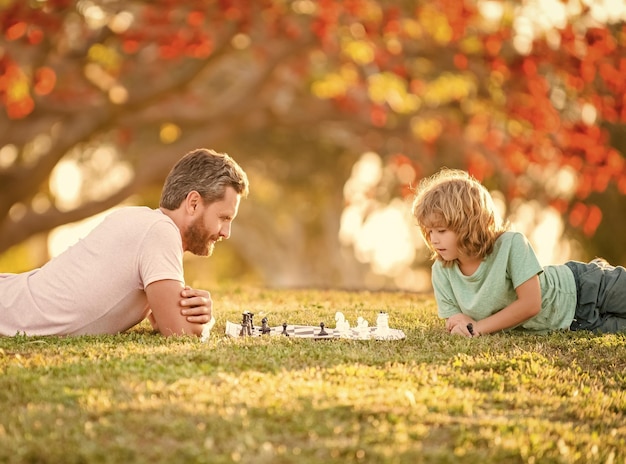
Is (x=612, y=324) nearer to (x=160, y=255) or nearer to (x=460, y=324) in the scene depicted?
(x=460, y=324)

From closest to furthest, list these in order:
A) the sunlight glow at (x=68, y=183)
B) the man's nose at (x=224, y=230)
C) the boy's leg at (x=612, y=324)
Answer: the man's nose at (x=224, y=230) < the boy's leg at (x=612, y=324) < the sunlight glow at (x=68, y=183)

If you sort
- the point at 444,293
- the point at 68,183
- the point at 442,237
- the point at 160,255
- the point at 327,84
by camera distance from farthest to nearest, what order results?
the point at 68,183 → the point at 327,84 → the point at 444,293 → the point at 442,237 → the point at 160,255

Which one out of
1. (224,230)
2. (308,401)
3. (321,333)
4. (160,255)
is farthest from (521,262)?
(308,401)

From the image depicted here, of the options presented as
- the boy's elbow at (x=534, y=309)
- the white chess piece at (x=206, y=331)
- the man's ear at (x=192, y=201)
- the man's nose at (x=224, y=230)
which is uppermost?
the man's ear at (x=192, y=201)

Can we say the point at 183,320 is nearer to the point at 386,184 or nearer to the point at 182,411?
the point at 182,411

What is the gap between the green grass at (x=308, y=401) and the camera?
3.82 m

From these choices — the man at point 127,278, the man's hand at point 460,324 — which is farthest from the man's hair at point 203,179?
the man's hand at point 460,324

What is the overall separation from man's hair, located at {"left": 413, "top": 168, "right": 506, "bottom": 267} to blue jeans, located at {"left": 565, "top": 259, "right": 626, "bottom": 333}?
0.90 m

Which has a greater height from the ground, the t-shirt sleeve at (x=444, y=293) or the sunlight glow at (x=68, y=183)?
the sunlight glow at (x=68, y=183)

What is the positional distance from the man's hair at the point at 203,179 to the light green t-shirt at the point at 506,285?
71.9 inches

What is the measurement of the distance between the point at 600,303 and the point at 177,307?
3363 millimetres

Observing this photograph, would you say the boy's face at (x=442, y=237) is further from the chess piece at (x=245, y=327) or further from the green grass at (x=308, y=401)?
the chess piece at (x=245, y=327)

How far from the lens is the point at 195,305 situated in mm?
6105

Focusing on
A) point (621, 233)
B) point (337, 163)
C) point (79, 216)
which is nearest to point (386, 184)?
point (337, 163)
